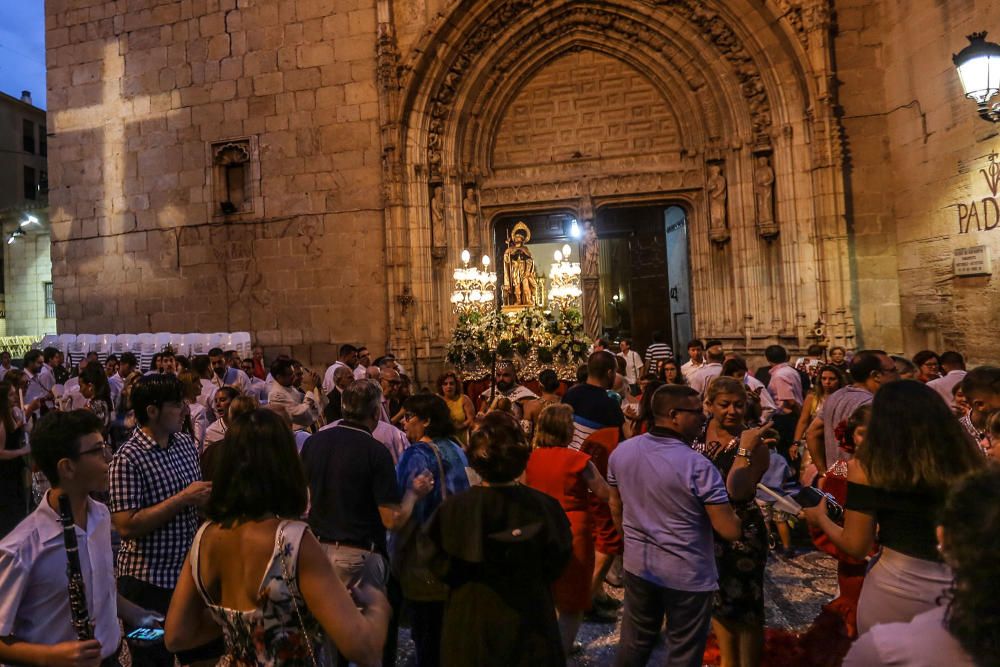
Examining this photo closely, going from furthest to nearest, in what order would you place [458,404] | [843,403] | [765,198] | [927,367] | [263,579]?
[765,198] < [458,404] < [927,367] < [843,403] < [263,579]

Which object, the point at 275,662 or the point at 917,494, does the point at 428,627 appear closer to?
the point at 275,662

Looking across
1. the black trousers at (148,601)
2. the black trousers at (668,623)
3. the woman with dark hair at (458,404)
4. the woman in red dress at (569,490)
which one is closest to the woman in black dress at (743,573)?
the black trousers at (668,623)

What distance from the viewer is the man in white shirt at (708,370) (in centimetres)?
732

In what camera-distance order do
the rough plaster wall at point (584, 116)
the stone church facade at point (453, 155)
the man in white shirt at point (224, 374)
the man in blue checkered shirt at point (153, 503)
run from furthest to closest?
the rough plaster wall at point (584, 116) → the stone church facade at point (453, 155) → the man in white shirt at point (224, 374) → the man in blue checkered shirt at point (153, 503)

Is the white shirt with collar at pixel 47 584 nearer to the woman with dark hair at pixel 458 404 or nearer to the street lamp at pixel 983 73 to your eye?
the woman with dark hair at pixel 458 404

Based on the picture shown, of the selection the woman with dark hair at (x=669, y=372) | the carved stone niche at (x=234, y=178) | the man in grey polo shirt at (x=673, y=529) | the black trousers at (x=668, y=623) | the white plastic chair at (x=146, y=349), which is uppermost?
the carved stone niche at (x=234, y=178)

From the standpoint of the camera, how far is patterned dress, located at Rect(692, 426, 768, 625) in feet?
10.7

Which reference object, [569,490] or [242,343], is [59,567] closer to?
[569,490]

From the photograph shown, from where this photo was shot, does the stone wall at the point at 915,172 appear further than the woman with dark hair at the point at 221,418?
Yes

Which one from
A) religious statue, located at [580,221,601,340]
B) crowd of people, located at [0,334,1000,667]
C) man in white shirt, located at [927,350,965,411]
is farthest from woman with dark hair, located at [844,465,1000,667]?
religious statue, located at [580,221,601,340]

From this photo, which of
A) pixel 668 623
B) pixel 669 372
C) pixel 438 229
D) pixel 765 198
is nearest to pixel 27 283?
pixel 438 229

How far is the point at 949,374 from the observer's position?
575cm

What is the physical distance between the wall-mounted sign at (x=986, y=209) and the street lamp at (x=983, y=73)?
186cm

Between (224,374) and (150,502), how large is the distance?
608cm
